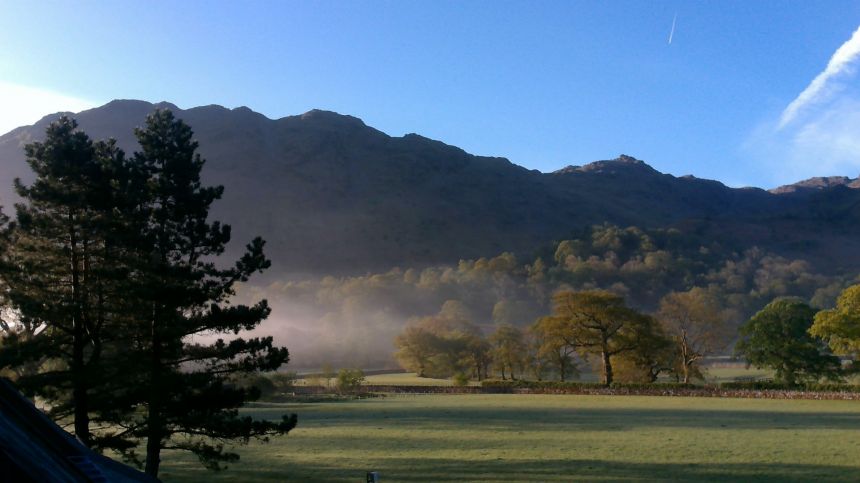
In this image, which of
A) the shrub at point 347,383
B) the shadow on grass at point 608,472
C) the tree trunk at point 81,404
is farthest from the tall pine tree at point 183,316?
the shrub at point 347,383

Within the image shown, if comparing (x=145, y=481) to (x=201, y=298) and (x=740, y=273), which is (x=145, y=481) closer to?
(x=201, y=298)

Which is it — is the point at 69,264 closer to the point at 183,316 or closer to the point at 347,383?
the point at 183,316

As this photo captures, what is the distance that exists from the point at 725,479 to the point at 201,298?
1473 centimetres

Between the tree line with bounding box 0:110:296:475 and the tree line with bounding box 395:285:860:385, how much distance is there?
162 ft

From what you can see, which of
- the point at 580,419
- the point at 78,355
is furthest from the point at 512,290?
Answer: the point at 78,355

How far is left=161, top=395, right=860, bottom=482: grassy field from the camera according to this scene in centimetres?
1847

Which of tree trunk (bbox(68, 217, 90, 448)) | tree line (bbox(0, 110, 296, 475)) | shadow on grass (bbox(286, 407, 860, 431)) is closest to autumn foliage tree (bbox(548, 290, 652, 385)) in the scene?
shadow on grass (bbox(286, 407, 860, 431))

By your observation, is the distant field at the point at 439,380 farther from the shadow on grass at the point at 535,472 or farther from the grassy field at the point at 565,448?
the shadow on grass at the point at 535,472

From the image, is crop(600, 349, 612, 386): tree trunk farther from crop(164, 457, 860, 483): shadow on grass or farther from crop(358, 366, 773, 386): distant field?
crop(164, 457, 860, 483): shadow on grass

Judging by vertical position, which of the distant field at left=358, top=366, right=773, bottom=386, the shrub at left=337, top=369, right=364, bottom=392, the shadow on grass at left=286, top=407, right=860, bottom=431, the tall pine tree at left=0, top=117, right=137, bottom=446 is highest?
the tall pine tree at left=0, top=117, right=137, bottom=446

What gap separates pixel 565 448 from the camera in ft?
77.5

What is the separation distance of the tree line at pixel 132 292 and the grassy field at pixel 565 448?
360 cm

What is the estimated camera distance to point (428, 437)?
92.6 ft

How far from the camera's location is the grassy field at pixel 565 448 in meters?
18.5
